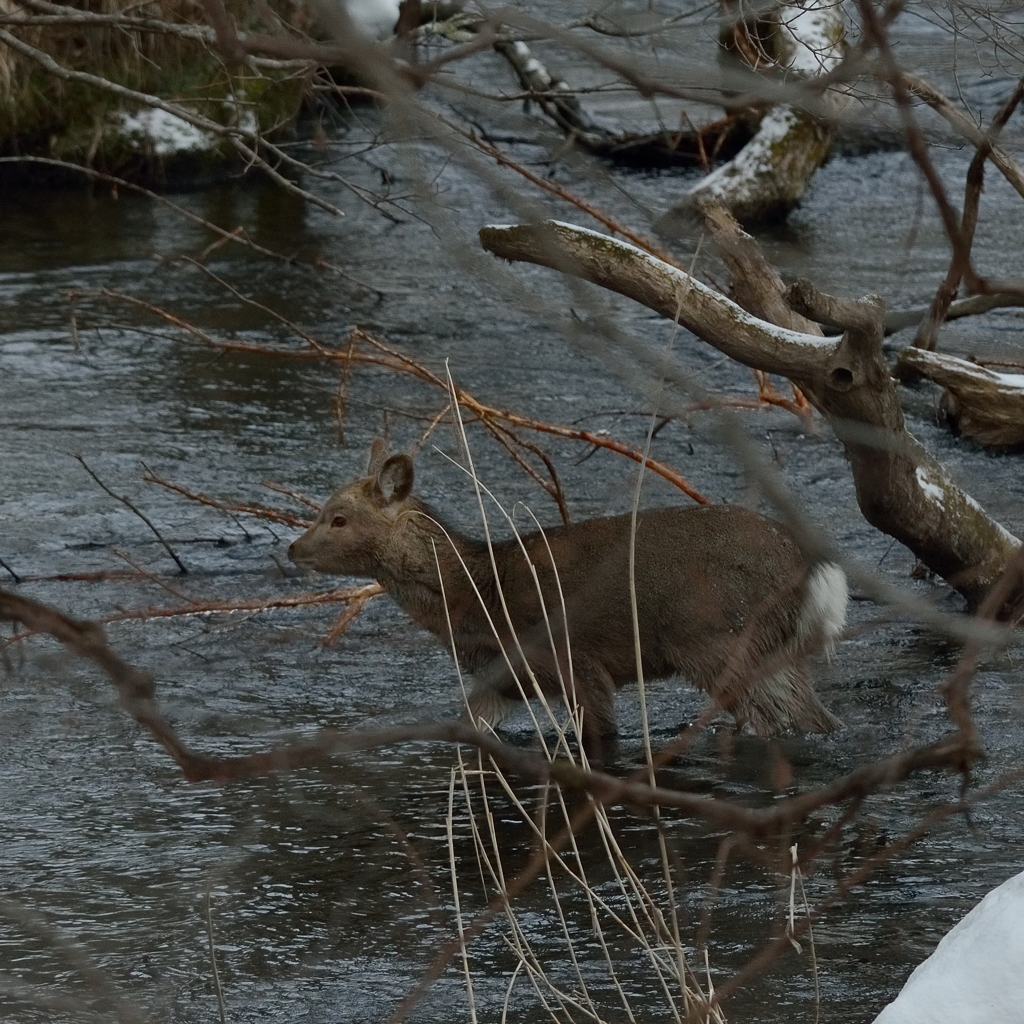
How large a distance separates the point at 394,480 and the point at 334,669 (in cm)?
96

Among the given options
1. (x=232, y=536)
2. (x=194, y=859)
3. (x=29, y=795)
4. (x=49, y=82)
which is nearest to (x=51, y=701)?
(x=29, y=795)

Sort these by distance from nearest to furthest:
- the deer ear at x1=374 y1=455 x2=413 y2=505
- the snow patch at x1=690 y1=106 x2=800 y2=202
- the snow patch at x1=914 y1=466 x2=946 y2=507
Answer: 1. the snow patch at x1=914 y1=466 x2=946 y2=507
2. the deer ear at x1=374 y1=455 x2=413 y2=505
3. the snow patch at x1=690 y1=106 x2=800 y2=202

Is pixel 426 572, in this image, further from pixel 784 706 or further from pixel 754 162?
pixel 754 162

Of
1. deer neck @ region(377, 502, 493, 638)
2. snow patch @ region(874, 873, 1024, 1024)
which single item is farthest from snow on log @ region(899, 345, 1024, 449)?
snow patch @ region(874, 873, 1024, 1024)

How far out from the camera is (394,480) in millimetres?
7102

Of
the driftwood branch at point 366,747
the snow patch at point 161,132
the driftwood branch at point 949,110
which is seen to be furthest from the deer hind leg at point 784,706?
the snow patch at point 161,132

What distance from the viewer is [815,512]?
887 cm

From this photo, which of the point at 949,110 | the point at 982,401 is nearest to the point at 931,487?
the point at 949,110

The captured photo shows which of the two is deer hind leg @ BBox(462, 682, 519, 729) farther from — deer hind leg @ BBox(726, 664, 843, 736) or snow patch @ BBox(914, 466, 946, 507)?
snow patch @ BBox(914, 466, 946, 507)

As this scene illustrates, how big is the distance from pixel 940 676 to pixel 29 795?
3899mm

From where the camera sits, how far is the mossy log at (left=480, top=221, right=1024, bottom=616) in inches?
244

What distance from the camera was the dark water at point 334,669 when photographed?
458 centimetres

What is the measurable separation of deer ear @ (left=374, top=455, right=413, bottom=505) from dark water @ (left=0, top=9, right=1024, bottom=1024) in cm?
84

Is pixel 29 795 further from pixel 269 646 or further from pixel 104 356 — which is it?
pixel 104 356
